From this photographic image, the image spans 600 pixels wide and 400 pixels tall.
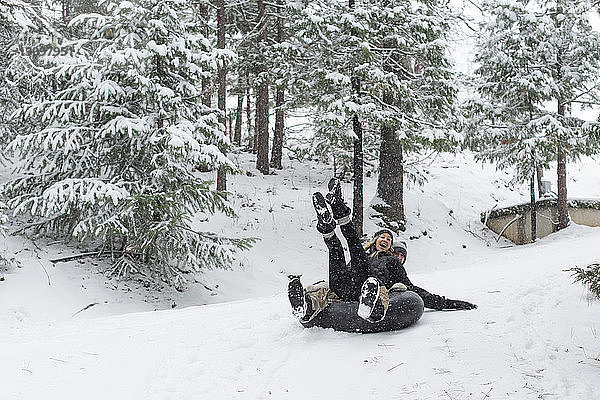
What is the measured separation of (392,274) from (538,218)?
1412cm

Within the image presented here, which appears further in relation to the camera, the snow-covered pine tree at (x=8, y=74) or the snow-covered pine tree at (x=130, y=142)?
the snow-covered pine tree at (x=8, y=74)

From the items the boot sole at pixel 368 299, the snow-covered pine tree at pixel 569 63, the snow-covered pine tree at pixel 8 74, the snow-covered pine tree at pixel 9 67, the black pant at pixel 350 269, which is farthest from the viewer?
the snow-covered pine tree at pixel 569 63

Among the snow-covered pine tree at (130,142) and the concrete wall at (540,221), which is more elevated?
the snow-covered pine tree at (130,142)

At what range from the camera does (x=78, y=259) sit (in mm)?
10844

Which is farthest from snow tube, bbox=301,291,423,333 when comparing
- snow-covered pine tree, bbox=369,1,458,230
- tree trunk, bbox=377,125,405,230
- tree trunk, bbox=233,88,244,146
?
tree trunk, bbox=233,88,244,146

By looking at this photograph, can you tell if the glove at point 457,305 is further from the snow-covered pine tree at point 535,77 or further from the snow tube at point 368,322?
the snow-covered pine tree at point 535,77

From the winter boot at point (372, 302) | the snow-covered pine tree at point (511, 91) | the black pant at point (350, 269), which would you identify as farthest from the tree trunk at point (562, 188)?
the winter boot at point (372, 302)

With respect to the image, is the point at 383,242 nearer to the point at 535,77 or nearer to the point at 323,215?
the point at 323,215

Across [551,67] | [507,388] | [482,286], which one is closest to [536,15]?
[551,67]

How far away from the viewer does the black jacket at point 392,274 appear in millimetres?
5777

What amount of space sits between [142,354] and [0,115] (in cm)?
942

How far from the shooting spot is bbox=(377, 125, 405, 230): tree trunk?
1544 cm

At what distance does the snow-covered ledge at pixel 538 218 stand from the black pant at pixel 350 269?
13.8 metres

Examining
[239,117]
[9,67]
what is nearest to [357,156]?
[9,67]
